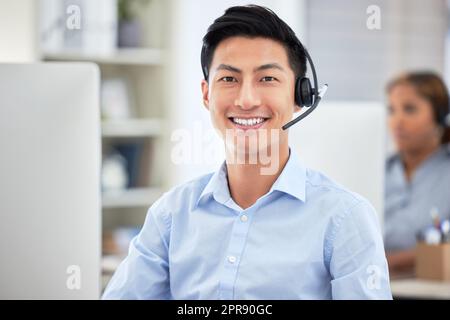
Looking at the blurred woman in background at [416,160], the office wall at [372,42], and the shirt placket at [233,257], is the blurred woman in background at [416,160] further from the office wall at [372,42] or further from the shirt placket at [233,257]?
the shirt placket at [233,257]

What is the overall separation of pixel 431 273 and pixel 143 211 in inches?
63.0

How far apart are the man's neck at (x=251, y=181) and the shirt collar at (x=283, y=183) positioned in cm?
1

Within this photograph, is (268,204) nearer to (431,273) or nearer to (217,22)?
(217,22)

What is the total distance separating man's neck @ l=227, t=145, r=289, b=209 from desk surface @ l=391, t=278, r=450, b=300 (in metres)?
0.95

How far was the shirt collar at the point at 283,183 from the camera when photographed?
1123 millimetres

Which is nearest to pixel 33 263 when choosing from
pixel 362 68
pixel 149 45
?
pixel 149 45

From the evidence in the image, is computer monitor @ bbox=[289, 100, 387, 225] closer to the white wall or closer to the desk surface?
the desk surface

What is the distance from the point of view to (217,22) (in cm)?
117

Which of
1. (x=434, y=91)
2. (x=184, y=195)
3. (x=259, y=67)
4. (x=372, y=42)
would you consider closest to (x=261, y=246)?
(x=184, y=195)

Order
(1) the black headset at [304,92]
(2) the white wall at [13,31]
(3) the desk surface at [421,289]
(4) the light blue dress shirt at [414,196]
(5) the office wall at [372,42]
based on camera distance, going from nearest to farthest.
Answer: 1. (1) the black headset at [304,92]
2. (2) the white wall at [13,31]
3. (3) the desk surface at [421,289]
4. (4) the light blue dress shirt at [414,196]
5. (5) the office wall at [372,42]

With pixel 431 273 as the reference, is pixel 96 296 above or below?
above

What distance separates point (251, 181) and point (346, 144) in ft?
2.03

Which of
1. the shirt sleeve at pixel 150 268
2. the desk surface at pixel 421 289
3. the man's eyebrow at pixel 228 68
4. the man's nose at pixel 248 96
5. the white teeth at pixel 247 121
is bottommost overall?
the desk surface at pixel 421 289

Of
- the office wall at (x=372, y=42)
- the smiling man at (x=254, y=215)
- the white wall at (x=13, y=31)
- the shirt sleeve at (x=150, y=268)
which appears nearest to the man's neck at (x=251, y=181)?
the smiling man at (x=254, y=215)
